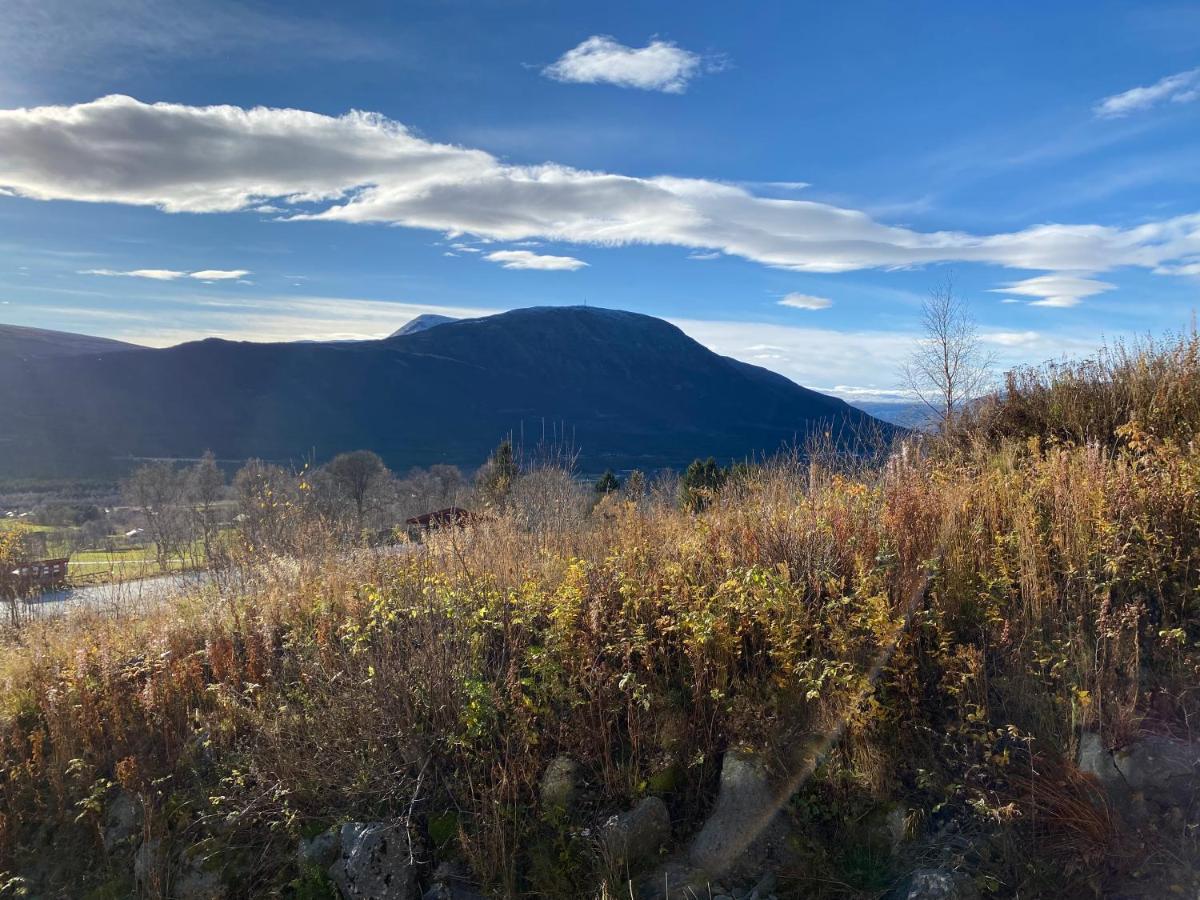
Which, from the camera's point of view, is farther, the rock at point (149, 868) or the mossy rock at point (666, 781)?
the rock at point (149, 868)

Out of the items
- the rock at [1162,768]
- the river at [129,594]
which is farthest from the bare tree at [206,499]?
the rock at [1162,768]

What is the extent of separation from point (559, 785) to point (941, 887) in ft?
6.50

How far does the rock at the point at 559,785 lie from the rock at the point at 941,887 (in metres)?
1.78

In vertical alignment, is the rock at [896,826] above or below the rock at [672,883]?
above

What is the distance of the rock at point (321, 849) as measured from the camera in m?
4.40

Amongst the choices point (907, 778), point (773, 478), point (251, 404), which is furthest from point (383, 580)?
point (251, 404)

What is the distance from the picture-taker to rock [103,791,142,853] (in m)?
5.03

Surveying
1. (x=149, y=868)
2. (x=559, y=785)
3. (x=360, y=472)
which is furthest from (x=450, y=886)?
(x=360, y=472)

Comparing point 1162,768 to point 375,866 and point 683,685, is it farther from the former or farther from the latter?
point 375,866

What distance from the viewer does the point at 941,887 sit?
10.7 feet

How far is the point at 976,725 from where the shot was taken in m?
3.83

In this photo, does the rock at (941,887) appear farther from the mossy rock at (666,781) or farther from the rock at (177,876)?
the rock at (177,876)

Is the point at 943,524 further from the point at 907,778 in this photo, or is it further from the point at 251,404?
the point at 251,404

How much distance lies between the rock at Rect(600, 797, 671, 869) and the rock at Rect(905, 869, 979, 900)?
1258 mm
